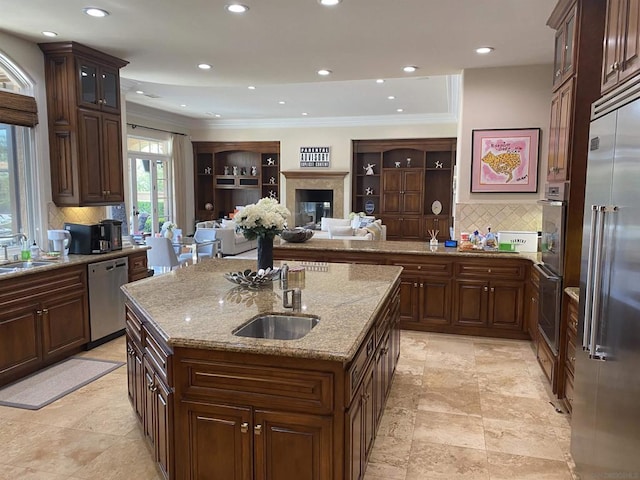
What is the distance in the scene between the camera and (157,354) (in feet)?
7.51

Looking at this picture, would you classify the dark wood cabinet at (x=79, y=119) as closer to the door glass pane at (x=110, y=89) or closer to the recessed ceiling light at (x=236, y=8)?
the door glass pane at (x=110, y=89)

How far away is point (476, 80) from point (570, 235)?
2.67 m

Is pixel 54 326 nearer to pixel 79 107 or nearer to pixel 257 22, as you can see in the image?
pixel 79 107

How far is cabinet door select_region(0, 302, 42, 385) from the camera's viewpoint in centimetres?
359

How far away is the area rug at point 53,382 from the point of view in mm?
3439

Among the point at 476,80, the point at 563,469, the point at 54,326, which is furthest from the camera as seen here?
the point at 476,80

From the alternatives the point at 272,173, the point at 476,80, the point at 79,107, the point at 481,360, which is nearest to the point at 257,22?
the point at 79,107

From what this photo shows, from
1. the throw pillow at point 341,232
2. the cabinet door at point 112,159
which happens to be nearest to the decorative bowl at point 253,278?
the cabinet door at point 112,159

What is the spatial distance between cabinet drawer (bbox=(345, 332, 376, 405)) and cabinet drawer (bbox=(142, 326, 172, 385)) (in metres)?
0.81

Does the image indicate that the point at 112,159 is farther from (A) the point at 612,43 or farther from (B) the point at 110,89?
(A) the point at 612,43

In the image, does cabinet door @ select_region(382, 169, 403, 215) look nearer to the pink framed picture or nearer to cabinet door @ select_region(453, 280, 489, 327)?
the pink framed picture

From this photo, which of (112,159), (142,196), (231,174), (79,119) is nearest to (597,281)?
(79,119)

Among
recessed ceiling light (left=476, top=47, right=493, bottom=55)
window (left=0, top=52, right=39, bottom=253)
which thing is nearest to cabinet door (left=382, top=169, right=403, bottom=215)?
recessed ceiling light (left=476, top=47, right=493, bottom=55)

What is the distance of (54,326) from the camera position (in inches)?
160
